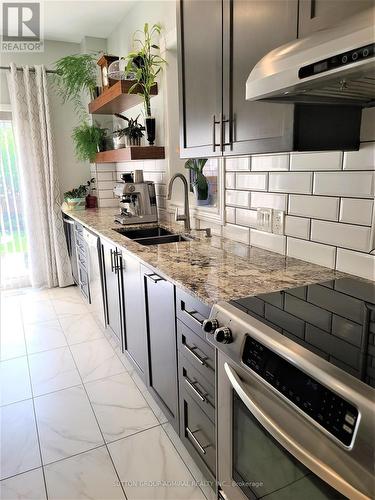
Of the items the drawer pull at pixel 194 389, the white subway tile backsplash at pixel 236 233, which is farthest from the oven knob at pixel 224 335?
the white subway tile backsplash at pixel 236 233

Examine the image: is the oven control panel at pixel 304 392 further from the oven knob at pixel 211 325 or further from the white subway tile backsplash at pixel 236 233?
the white subway tile backsplash at pixel 236 233

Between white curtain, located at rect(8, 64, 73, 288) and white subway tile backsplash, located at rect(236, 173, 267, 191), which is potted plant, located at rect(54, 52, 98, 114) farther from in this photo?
white subway tile backsplash, located at rect(236, 173, 267, 191)

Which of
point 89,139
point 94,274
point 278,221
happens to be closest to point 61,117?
point 89,139

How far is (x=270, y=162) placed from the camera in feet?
5.83

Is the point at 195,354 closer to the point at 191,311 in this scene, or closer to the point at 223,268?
the point at 191,311

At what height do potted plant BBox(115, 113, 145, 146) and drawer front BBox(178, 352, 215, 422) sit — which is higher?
potted plant BBox(115, 113, 145, 146)

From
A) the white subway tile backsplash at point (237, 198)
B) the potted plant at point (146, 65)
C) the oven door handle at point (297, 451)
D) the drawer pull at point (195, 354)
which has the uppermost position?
the potted plant at point (146, 65)

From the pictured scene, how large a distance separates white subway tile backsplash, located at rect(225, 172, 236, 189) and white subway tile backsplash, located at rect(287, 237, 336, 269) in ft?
1.83

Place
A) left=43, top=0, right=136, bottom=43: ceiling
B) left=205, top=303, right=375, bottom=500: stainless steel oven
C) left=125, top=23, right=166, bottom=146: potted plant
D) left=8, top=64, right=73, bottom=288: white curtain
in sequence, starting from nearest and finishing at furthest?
left=205, top=303, right=375, bottom=500: stainless steel oven
left=125, top=23, right=166, bottom=146: potted plant
left=43, top=0, right=136, bottom=43: ceiling
left=8, top=64, right=73, bottom=288: white curtain

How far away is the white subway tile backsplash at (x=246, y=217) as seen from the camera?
77.5 inches

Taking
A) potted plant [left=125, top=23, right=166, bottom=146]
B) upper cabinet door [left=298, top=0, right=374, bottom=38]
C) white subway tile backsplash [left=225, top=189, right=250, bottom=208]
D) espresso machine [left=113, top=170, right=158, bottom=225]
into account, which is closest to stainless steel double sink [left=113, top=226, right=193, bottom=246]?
espresso machine [left=113, top=170, right=158, bottom=225]

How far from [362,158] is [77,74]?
3.12 meters

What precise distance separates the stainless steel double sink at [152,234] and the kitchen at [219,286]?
15 millimetres

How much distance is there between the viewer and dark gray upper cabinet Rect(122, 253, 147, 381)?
197 centimetres
